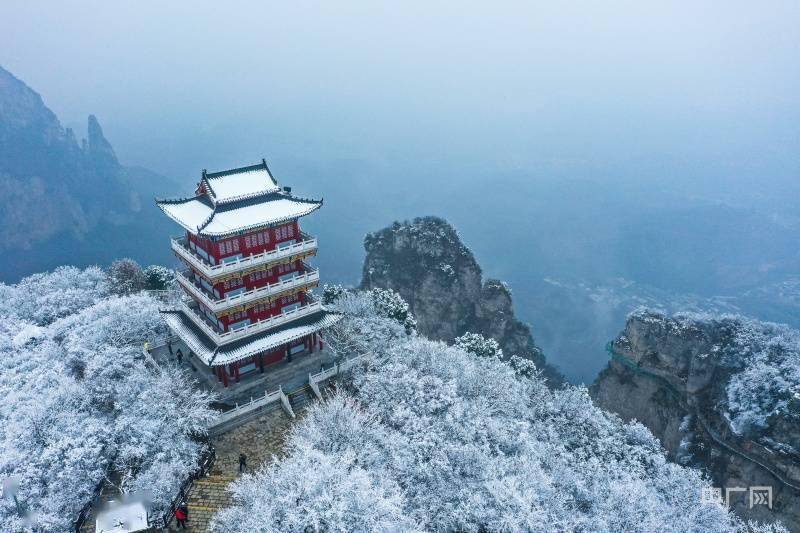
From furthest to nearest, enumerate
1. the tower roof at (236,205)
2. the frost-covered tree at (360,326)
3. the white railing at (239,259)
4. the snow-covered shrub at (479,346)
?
the snow-covered shrub at (479,346) → the frost-covered tree at (360,326) → the white railing at (239,259) → the tower roof at (236,205)

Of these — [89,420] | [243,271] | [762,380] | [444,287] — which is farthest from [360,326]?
[762,380]

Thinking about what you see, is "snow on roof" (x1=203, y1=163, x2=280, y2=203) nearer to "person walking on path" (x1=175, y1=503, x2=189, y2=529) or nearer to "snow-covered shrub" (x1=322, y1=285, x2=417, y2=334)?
"person walking on path" (x1=175, y1=503, x2=189, y2=529)

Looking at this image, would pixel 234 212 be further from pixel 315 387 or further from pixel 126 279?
pixel 126 279

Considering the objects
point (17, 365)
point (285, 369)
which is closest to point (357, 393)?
point (285, 369)

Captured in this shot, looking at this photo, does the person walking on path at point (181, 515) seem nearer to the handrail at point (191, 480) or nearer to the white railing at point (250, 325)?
the handrail at point (191, 480)

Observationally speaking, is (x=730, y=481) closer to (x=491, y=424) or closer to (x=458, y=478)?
(x=491, y=424)

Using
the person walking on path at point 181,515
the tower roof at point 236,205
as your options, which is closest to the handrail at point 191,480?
the person walking on path at point 181,515
